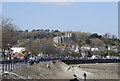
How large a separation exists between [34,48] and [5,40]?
5721 cm

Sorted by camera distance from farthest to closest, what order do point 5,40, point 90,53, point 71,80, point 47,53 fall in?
point 90,53, point 47,53, point 5,40, point 71,80

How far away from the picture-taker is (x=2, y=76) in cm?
2606

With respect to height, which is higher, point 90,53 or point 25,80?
point 25,80

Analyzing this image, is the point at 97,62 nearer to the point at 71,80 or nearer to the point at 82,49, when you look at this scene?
the point at 82,49

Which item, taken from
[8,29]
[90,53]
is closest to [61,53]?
[90,53]

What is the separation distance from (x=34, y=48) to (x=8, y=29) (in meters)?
56.4

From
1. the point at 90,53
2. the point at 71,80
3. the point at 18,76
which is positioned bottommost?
the point at 90,53

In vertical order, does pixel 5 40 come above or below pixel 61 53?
above

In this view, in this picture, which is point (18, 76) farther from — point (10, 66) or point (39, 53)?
point (39, 53)

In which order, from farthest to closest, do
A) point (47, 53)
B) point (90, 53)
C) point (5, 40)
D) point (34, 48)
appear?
point (90, 53), point (47, 53), point (34, 48), point (5, 40)

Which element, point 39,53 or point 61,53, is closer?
point 39,53

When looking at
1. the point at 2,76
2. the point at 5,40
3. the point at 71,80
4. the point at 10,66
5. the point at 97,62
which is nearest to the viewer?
the point at 2,76

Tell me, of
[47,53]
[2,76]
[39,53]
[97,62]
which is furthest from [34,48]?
[2,76]

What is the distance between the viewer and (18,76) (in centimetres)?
3095
